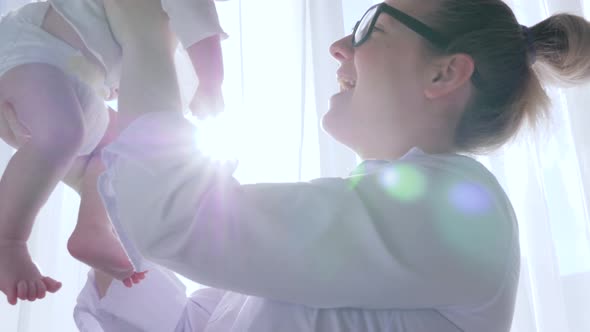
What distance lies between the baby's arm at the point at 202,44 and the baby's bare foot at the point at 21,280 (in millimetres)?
268

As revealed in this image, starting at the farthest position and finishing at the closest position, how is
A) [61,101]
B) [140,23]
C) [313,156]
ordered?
[313,156] → [61,101] → [140,23]

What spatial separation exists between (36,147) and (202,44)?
10.1 inches

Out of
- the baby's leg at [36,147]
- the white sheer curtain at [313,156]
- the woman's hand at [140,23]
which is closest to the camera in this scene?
the woman's hand at [140,23]

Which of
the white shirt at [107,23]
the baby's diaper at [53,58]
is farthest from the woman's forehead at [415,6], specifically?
the baby's diaper at [53,58]

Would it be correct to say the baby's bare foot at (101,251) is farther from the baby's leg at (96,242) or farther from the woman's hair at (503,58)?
the woman's hair at (503,58)

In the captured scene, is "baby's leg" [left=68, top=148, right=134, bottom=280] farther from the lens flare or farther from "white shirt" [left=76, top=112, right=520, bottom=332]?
the lens flare

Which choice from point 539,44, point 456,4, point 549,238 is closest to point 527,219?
point 549,238

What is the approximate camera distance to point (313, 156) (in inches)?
55.9

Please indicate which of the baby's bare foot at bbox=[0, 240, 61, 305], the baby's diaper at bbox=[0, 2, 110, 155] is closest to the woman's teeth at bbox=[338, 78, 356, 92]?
the baby's diaper at bbox=[0, 2, 110, 155]

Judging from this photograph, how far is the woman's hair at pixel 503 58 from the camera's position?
0.80 m

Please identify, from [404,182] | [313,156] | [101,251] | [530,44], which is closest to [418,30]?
[530,44]

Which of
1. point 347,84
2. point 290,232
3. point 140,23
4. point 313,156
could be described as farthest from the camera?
point 313,156

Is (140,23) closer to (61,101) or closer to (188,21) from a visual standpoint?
(188,21)

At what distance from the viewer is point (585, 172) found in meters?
1.36
